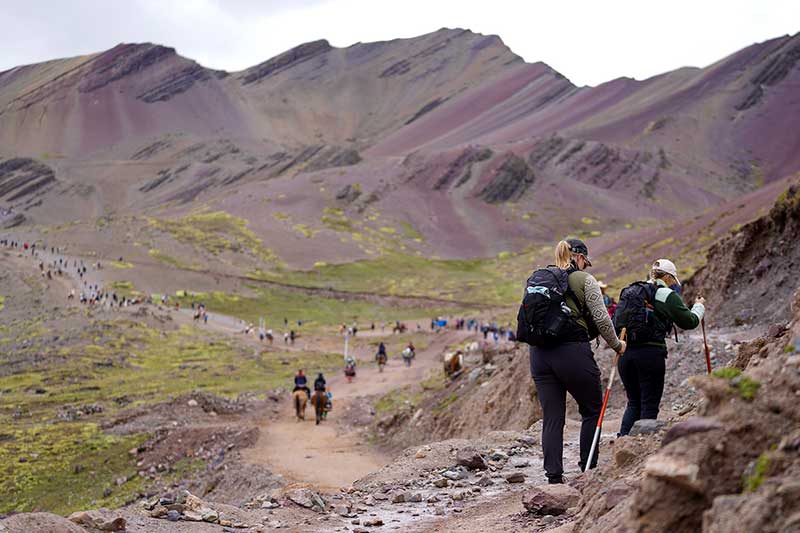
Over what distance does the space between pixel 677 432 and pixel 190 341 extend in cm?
4654

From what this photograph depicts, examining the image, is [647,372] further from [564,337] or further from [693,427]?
[693,427]

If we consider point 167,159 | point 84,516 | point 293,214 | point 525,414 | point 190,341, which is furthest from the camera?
point 167,159

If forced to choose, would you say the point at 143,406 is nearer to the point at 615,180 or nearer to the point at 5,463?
the point at 5,463

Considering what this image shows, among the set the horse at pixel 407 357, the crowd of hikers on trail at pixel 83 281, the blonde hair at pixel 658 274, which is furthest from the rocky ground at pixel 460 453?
the crowd of hikers on trail at pixel 83 281

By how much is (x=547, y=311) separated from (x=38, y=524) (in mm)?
4066

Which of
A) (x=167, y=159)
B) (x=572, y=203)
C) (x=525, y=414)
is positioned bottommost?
(x=525, y=414)

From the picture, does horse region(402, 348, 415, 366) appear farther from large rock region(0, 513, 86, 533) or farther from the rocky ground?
large rock region(0, 513, 86, 533)

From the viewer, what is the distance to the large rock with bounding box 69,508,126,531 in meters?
6.08

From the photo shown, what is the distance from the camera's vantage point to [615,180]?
474ft

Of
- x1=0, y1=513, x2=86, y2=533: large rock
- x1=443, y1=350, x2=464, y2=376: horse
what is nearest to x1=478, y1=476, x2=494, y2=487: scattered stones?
x1=0, y1=513, x2=86, y2=533: large rock

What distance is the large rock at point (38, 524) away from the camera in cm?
519

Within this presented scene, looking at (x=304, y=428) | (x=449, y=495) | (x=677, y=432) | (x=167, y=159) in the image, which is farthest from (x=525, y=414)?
(x=167, y=159)

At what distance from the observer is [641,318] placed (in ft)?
23.0

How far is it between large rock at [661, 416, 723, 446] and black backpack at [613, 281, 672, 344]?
3.55 meters
